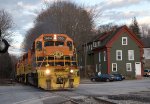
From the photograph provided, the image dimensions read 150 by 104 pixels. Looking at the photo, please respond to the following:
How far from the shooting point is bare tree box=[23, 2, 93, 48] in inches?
2776

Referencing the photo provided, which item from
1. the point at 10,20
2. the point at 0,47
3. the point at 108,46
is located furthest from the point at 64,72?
the point at 10,20

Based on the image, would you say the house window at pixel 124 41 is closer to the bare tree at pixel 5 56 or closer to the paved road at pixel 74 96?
the bare tree at pixel 5 56

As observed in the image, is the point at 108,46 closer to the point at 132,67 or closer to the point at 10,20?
the point at 132,67

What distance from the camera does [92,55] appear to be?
8631 cm

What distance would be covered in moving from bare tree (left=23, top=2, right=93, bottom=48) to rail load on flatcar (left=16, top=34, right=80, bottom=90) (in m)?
38.1

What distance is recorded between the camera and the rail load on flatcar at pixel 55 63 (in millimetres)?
27578

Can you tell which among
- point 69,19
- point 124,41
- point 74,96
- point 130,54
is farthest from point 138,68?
point 74,96

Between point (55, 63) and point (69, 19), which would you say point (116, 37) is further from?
point (55, 63)

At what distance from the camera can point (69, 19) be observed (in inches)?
2859

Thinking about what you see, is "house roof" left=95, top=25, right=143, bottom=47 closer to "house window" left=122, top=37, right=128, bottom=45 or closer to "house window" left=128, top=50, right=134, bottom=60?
"house window" left=122, top=37, right=128, bottom=45

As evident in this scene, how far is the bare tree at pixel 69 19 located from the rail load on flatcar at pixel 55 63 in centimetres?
3811

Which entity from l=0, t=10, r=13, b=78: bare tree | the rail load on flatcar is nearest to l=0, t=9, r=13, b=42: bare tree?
l=0, t=10, r=13, b=78: bare tree

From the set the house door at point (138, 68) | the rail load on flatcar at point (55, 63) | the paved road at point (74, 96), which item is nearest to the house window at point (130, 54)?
the house door at point (138, 68)

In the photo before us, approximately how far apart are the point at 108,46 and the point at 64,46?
4390cm
